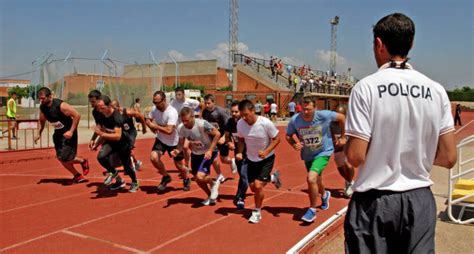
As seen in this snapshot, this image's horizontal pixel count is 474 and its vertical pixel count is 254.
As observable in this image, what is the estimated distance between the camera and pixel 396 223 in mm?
2051

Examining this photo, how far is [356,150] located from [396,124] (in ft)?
0.76

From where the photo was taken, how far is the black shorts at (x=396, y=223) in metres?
2.04

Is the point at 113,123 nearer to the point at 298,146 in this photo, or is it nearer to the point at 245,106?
the point at 245,106

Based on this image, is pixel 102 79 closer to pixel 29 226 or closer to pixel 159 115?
pixel 159 115

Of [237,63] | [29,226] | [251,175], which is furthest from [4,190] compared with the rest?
[237,63]

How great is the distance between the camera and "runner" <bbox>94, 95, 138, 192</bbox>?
7.26 m

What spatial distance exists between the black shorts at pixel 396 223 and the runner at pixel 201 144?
4.45 meters

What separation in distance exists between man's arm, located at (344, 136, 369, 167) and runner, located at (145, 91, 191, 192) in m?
5.45

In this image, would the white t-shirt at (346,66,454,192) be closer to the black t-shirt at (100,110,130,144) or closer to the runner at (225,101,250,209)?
the runner at (225,101,250,209)

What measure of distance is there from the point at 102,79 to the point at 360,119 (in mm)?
19333

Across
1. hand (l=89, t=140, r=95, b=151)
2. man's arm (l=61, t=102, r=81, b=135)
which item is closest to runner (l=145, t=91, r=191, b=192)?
hand (l=89, t=140, r=95, b=151)

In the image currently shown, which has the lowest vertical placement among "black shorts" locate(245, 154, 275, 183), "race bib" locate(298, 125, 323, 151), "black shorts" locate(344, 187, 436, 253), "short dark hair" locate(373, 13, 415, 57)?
"black shorts" locate(245, 154, 275, 183)

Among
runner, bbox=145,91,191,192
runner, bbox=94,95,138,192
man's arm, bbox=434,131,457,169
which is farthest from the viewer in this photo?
runner, bbox=145,91,191,192

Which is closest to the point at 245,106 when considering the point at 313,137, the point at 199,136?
the point at 313,137
